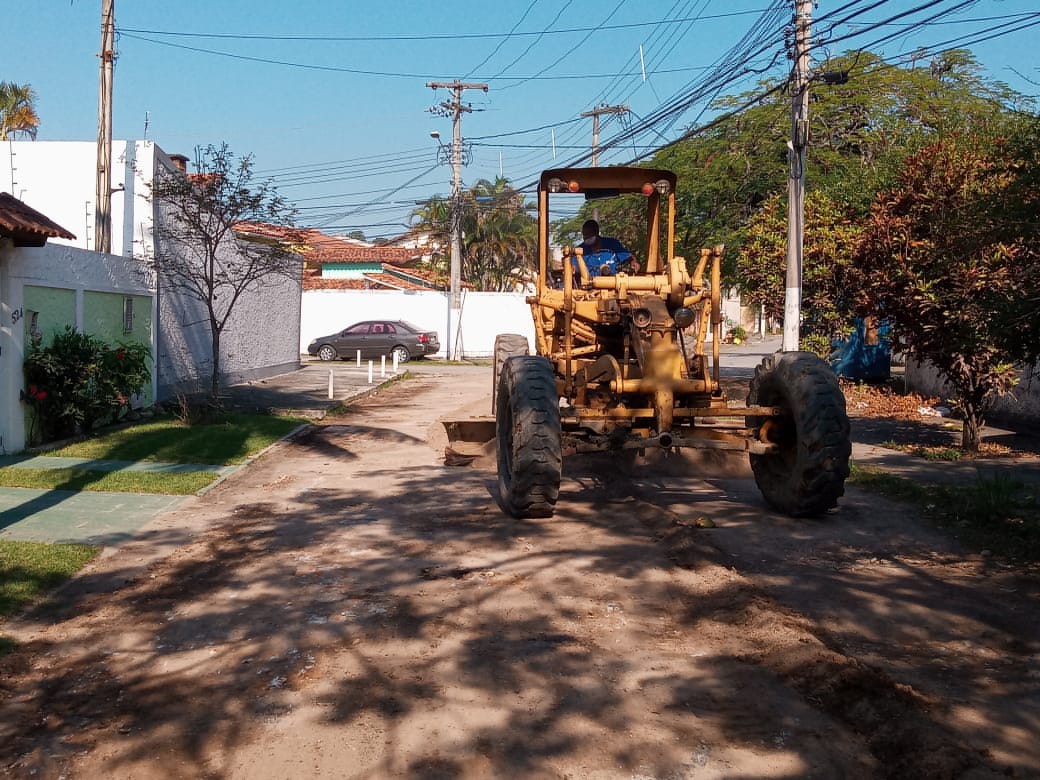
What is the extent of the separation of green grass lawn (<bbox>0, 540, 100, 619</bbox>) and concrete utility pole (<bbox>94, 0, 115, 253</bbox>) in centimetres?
954

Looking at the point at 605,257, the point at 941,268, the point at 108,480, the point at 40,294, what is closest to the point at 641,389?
the point at 605,257

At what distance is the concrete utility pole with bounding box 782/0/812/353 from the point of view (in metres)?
16.1

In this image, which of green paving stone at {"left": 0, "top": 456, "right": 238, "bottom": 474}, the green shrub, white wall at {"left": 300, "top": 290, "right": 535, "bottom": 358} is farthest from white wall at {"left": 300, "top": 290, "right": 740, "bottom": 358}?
green paving stone at {"left": 0, "top": 456, "right": 238, "bottom": 474}

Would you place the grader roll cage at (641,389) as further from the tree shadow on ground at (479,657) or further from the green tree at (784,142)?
the green tree at (784,142)

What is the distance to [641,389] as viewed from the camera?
8672 millimetres

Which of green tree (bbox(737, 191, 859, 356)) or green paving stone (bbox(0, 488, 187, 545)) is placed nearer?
green paving stone (bbox(0, 488, 187, 545))

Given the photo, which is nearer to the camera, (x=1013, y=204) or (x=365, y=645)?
(x=365, y=645)

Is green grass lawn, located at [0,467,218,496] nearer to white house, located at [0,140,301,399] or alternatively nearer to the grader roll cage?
the grader roll cage

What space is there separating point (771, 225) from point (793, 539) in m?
11.2

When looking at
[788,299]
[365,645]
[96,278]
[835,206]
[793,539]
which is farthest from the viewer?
[835,206]

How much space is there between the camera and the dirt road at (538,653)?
4.39 metres

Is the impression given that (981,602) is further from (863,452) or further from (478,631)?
(863,452)

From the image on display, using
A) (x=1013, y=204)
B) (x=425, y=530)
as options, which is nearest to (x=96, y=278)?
(x=425, y=530)

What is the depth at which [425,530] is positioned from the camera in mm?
8914
